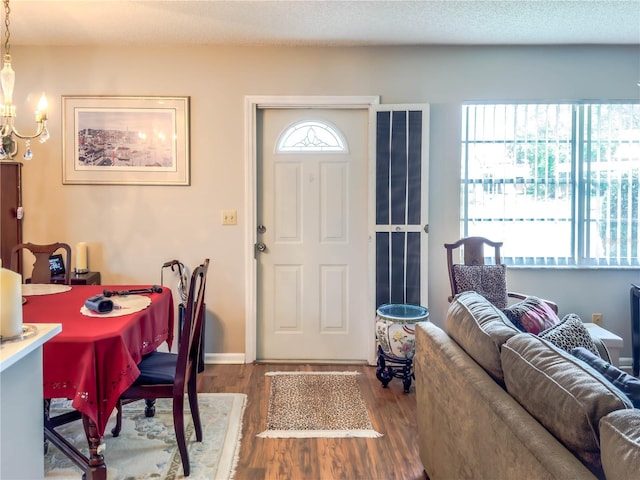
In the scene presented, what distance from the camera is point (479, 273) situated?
9.93ft

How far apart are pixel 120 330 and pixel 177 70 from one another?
2292 mm

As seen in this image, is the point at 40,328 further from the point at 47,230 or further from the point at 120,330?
the point at 47,230

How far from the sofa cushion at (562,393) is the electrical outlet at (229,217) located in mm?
2416

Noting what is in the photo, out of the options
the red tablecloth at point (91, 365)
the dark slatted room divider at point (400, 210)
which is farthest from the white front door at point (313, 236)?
the red tablecloth at point (91, 365)

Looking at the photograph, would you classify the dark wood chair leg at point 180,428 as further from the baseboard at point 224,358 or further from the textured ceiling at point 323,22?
the textured ceiling at point 323,22

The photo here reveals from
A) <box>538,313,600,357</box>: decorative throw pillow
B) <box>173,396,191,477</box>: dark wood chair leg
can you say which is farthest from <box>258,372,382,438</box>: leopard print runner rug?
<box>538,313,600,357</box>: decorative throw pillow

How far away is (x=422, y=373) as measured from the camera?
194 cm

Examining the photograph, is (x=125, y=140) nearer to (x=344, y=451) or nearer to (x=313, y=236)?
(x=313, y=236)

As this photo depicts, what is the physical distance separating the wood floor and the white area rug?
0.08 metres

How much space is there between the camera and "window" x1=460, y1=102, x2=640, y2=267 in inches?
133

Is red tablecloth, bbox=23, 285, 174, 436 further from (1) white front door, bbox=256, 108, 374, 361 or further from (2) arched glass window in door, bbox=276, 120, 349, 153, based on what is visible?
(2) arched glass window in door, bbox=276, 120, 349, 153

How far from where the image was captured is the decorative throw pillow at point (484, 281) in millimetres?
3002

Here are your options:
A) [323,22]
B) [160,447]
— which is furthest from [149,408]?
[323,22]

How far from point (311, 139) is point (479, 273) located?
160 cm
